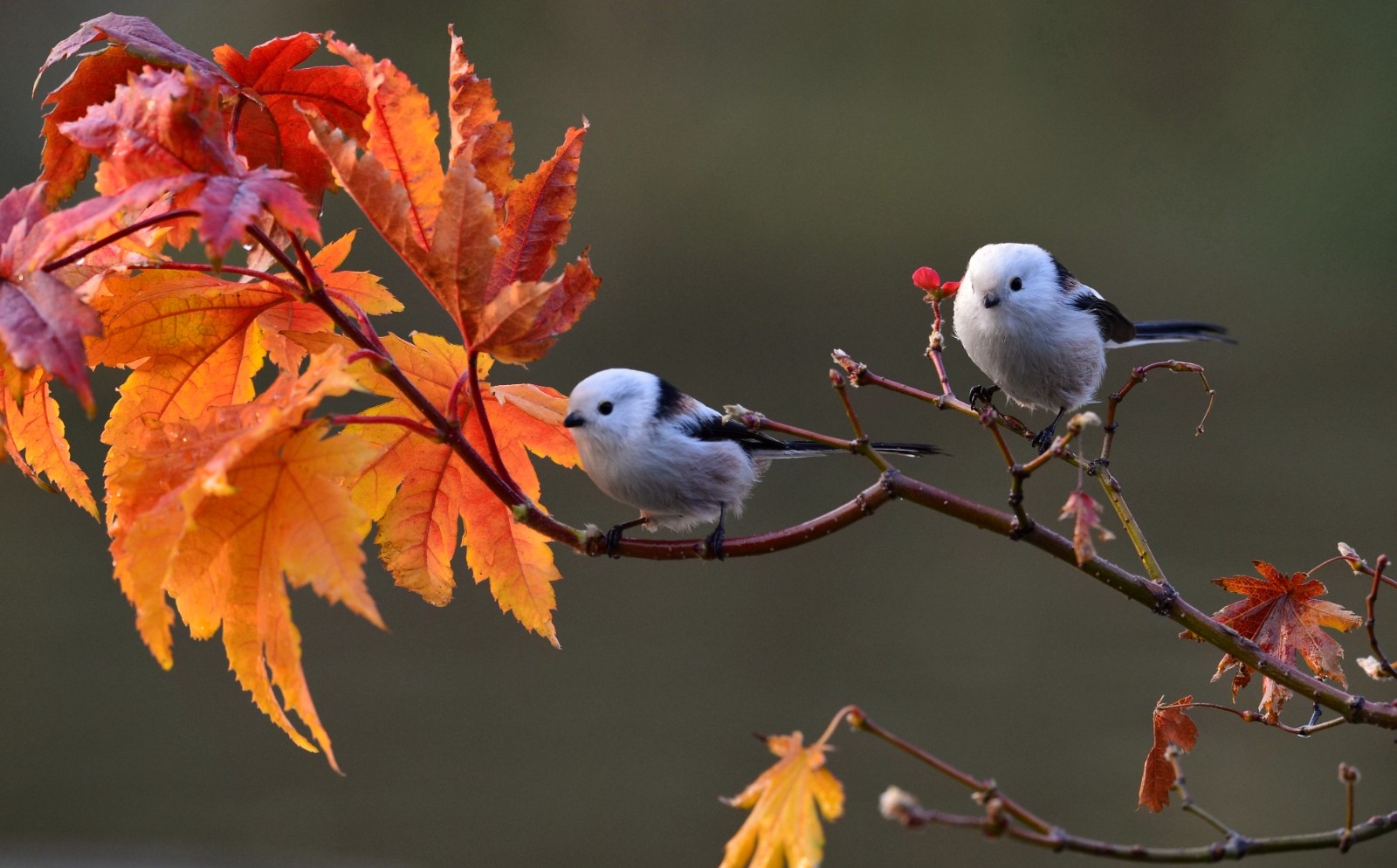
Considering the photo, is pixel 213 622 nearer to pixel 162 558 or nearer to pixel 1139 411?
pixel 162 558

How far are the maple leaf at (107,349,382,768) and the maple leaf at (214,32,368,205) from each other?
0.22m

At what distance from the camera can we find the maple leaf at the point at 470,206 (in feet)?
1.60

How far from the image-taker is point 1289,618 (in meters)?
0.68

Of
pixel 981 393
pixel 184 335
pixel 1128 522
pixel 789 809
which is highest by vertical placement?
pixel 981 393

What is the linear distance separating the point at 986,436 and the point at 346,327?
7.56 feet

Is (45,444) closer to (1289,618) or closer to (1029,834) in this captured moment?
(1029,834)

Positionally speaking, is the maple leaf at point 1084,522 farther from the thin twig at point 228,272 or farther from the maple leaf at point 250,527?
the thin twig at point 228,272

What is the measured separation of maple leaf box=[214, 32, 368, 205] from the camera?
2.10 feet

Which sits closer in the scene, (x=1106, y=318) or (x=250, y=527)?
(x=250, y=527)

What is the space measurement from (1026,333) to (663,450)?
410mm

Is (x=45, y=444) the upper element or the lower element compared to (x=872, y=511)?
lower

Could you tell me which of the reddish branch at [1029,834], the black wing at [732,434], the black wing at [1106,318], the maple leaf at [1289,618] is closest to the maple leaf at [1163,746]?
Result: the maple leaf at [1289,618]

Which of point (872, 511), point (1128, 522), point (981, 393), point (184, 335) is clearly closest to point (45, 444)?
point (184, 335)

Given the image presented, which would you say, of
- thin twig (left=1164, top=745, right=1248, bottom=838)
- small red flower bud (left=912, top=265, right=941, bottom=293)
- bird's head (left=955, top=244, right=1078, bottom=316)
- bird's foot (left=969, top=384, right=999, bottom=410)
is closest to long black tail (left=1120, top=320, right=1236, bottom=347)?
bird's head (left=955, top=244, right=1078, bottom=316)
